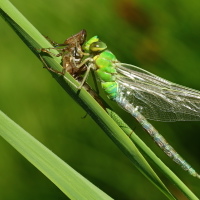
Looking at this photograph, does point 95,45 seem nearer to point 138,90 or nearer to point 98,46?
point 98,46

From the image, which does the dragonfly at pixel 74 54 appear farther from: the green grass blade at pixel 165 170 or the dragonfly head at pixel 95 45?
the green grass blade at pixel 165 170

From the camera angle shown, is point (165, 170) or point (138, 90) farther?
point (138, 90)

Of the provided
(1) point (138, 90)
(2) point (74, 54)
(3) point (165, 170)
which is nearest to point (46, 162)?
(3) point (165, 170)

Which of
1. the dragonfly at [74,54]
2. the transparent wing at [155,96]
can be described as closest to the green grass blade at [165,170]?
the dragonfly at [74,54]

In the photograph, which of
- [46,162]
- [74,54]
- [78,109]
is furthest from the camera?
[78,109]

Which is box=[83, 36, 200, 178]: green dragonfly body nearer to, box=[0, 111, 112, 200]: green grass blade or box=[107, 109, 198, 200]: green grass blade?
box=[107, 109, 198, 200]: green grass blade

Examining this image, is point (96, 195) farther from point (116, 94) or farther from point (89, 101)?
point (116, 94)

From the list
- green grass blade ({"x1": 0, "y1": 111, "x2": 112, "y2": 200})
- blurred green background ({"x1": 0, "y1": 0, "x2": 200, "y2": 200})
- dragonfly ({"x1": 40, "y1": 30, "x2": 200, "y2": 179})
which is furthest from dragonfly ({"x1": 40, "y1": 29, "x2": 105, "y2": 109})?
green grass blade ({"x1": 0, "y1": 111, "x2": 112, "y2": 200})
